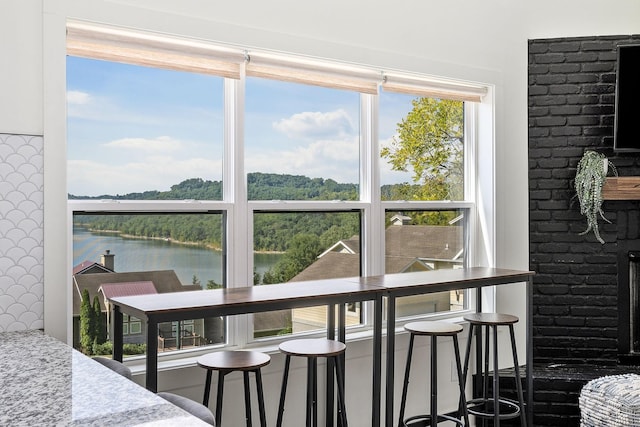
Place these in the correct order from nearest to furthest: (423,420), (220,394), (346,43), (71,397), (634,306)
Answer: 1. (71,397)
2. (220,394)
3. (346,43)
4. (423,420)
5. (634,306)

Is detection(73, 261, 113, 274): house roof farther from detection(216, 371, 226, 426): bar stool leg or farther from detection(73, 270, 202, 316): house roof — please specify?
detection(216, 371, 226, 426): bar stool leg

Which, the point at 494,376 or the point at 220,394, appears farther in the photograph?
the point at 494,376

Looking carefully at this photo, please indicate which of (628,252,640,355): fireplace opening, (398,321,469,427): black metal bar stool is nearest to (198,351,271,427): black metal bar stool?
(398,321,469,427): black metal bar stool

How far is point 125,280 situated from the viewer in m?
2.87

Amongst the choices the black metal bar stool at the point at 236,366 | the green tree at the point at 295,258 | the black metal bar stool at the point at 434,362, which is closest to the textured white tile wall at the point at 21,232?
the black metal bar stool at the point at 236,366

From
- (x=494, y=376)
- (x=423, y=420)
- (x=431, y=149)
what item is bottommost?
(x=423, y=420)

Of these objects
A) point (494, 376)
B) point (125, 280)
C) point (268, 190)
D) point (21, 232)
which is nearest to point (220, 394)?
point (125, 280)

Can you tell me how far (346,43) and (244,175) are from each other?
93cm

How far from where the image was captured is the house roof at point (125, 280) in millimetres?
2750

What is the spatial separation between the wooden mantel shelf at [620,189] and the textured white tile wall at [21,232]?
3257 millimetres

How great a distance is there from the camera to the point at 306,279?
346 cm

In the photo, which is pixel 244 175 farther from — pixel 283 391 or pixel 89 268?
pixel 283 391

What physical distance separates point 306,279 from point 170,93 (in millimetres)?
1190

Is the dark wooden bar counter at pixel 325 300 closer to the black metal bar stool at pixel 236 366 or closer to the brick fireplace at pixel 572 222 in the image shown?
the black metal bar stool at pixel 236 366
